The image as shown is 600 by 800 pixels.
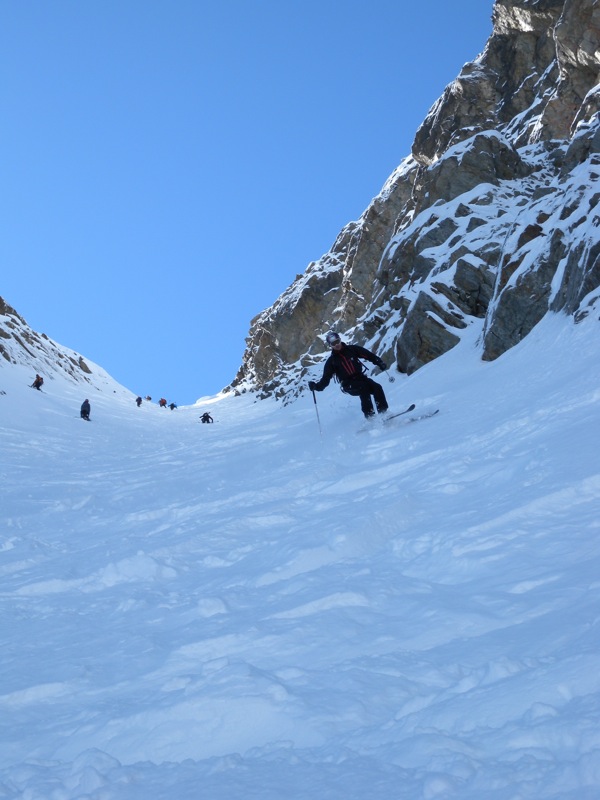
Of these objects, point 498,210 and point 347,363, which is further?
point 498,210

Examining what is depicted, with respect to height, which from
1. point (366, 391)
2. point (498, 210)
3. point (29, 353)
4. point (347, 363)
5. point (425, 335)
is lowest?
point (366, 391)

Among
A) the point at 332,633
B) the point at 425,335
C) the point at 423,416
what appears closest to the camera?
the point at 332,633

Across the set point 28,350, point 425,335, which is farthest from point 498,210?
Answer: point 28,350

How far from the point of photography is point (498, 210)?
30.1m

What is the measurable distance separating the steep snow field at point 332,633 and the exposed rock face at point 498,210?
29.1ft

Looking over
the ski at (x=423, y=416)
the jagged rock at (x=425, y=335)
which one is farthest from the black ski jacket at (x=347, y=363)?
the jagged rock at (x=425, y=335)

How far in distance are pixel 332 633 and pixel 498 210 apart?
29103 mm

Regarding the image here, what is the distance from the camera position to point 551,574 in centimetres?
432

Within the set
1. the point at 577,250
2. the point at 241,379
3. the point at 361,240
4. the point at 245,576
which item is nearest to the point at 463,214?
the point at 577,250

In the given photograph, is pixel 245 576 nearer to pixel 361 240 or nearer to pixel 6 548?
pixel 6 548

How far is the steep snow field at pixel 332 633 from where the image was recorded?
288 centimetres

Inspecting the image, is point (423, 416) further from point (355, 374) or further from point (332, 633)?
point (332, 633)

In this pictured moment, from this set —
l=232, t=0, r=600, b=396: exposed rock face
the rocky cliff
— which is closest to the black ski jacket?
l=232, t=0, r=600, b=396: exposed rock face

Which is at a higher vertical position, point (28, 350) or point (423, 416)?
point (28, 350)
